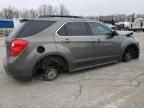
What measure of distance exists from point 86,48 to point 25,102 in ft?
8.15

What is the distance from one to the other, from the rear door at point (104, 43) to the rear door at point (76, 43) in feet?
0.81

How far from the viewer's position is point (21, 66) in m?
4.78

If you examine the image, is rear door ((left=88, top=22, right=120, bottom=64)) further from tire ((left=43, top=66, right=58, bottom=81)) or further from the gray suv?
tire ((left=43, top=66, right=58, bottom=81))

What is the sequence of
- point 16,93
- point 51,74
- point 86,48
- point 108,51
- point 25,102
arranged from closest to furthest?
point 25,102 < point 16,93 < point 51,74 < point 86,48 < point 108,51

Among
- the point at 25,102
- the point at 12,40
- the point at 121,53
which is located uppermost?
the point at 12,40

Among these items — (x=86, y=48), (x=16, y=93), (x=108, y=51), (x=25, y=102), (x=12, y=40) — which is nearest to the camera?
(x=25, y=102)

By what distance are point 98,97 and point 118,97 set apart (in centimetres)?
41

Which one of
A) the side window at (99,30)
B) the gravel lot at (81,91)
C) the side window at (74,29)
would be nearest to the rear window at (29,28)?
the side window at (74,29)

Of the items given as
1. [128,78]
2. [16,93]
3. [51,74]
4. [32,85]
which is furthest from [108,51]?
[16,93]

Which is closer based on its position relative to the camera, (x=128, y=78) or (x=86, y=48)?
(x=128, y=78)

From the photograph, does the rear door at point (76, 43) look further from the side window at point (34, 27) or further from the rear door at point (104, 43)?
the side window at point (34, 27)

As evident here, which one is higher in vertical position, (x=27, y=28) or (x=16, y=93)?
(x=27, y=28)

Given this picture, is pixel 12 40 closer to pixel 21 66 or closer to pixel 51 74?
pixel 21 66

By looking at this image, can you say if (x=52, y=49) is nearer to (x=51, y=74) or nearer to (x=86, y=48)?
(x=51, y=74)
